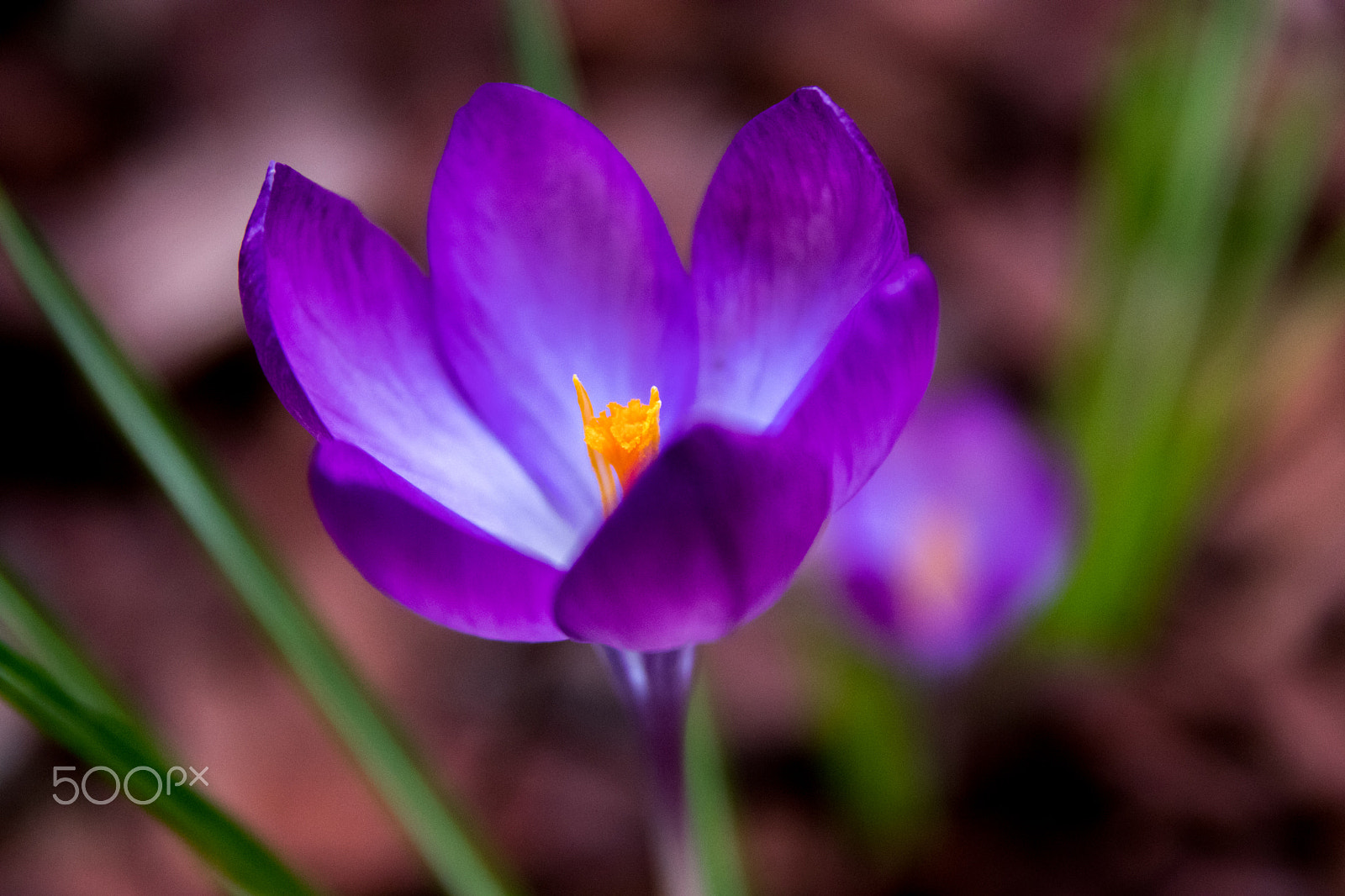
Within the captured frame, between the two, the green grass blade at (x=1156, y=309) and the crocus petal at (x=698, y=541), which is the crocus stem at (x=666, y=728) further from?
the green grass blade at (x=1156, y=309)

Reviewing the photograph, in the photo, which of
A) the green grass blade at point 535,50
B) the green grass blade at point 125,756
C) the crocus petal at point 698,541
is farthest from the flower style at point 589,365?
the green grass blade at point 535,50

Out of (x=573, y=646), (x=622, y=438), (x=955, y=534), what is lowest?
(x=573, y=646)

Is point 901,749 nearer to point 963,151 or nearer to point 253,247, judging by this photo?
point 253,247

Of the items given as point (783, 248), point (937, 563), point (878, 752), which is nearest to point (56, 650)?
point (783, 248)

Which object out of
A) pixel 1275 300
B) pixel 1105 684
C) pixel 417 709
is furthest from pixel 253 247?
pixel 1275 300

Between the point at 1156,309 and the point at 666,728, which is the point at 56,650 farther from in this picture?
the point at 1156,309

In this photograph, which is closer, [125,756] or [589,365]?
[125,756]
